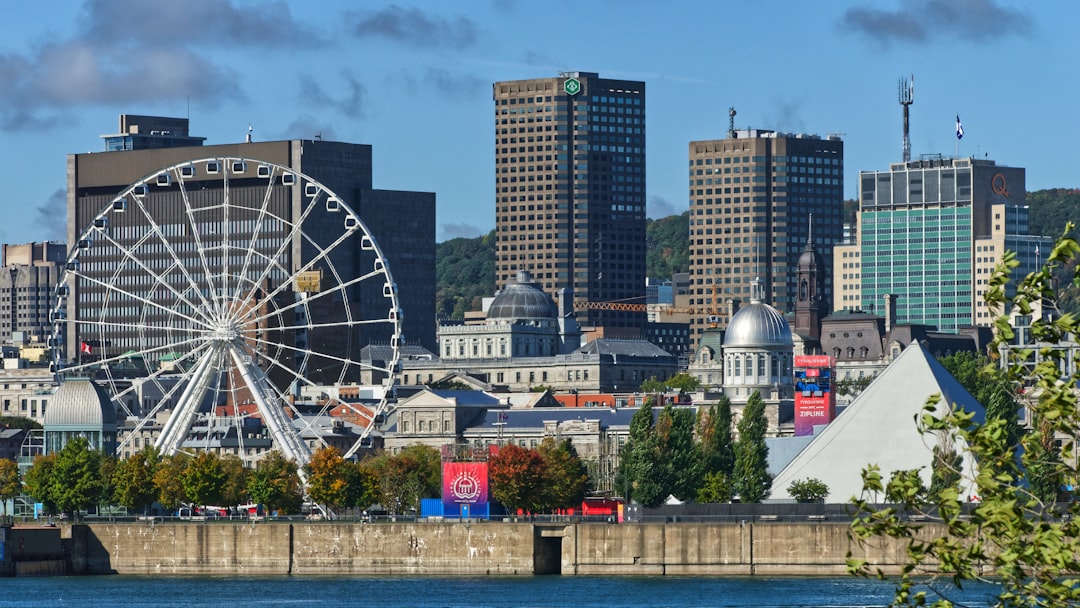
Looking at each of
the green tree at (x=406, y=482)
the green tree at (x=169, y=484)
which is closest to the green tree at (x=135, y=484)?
the green tree at (x=169, y=484)

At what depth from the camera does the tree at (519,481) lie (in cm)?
14488

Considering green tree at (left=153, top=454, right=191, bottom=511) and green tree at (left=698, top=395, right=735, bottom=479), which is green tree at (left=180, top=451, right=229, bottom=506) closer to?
green tree at (left=153, top=454, right=191, bottom=511)

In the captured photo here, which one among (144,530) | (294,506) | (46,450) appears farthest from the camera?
(46,450)

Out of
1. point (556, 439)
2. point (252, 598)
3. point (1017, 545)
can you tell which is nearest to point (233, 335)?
point (252, 598)

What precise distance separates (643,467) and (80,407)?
129 feet

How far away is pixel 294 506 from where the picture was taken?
483 feet

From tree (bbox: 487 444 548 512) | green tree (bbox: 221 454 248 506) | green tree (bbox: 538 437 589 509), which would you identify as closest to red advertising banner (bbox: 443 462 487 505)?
tree (bbox: 487 444 548 512)

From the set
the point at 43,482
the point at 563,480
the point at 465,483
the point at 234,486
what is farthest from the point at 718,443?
the point at 43,482

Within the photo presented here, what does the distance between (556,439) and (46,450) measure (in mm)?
48142

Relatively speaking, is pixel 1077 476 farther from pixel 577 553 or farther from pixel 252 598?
pixel 577 553

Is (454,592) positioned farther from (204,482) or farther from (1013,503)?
(1013,503)

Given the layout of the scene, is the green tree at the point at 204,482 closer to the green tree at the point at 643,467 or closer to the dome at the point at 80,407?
the dome at the point at 80,407

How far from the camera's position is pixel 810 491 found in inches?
5650

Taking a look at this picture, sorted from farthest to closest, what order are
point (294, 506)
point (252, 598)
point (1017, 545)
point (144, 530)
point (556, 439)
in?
point (556, 439)
point (294, 506)
point (144, 530)
point (252, 598)
point (1017, 545)
